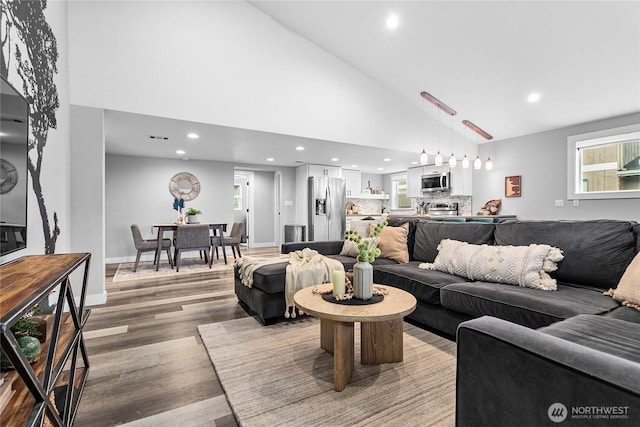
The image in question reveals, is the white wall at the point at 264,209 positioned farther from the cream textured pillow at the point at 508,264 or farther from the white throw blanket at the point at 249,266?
A: the cream textured pillow at the point at 508,264

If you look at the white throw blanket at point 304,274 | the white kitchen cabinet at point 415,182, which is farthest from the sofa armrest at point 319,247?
the white kitchen cabinet at point 415,182

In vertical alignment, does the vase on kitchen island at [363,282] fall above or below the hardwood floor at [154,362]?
above

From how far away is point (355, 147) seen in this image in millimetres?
5551

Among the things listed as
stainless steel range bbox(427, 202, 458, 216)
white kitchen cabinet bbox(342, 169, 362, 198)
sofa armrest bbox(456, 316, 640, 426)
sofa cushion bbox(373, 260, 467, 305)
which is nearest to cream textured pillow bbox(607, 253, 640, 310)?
sofa cushion bbox(373, 260, 467, 305)

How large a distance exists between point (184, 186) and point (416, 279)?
570 cm

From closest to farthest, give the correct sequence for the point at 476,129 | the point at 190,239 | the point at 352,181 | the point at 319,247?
the point at 319,247 → the point at 190,239 → the point at 476,129 → the point at 352,181

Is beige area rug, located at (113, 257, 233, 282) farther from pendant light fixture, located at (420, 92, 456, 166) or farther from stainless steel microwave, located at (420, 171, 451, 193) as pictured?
stainless steel microwave, located at (420, 171, 451, 193)

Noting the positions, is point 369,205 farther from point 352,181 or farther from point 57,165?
point 57,165

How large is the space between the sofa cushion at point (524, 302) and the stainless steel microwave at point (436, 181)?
4705 mm

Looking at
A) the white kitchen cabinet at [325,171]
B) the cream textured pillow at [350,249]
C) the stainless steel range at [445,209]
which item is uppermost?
the white kitchen cabinet at [325,171]

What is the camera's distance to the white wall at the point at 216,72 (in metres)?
3.42

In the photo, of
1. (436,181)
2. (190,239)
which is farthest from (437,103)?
(190,239)

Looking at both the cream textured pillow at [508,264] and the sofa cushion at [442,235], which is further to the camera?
the sofa cushion at [442,235]

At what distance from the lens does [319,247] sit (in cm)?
387
